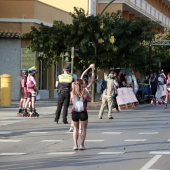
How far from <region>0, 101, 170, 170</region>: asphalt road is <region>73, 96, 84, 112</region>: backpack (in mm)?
908

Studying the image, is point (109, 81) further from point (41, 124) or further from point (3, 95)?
point (3, 95)

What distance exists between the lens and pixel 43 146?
1580 cm

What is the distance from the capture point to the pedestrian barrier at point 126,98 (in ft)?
103

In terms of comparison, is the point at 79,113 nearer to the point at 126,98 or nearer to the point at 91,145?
the point at 91,145

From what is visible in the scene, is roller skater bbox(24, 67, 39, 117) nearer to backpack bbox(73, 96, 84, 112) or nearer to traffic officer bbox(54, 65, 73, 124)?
traffic officer bbox(54, 65, 73, 124)

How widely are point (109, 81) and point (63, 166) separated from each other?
12.3 metres

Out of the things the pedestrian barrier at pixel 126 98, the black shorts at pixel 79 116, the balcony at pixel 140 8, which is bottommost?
the pedestrian barrier at pixel 126 98

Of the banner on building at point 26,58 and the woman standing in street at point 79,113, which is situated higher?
the banner on building at point 26,58

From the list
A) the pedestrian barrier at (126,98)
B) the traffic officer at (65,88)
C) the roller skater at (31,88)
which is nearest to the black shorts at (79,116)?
the traffic officer at (65,88)

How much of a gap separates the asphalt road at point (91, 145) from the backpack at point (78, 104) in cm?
91

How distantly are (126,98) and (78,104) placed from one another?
17.4 metres

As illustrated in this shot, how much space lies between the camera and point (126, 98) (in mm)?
32438

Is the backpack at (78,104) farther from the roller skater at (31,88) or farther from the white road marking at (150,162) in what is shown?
the roller skater at (31,88)

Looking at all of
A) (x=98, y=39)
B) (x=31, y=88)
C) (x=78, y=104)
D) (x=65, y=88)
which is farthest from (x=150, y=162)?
(x=98, y=39)
